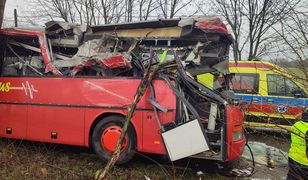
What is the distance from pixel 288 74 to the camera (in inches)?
145

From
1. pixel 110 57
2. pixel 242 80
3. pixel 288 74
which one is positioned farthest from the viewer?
pixel 242 80

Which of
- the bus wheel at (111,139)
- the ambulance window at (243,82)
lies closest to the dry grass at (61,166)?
the bus wheel at (111,139)

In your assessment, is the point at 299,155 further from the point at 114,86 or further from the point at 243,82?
the point at 243,82

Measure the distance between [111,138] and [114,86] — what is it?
99 centimetres

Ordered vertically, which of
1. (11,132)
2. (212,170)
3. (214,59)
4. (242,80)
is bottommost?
(212,170)

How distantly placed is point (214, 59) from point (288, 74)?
12.2ft

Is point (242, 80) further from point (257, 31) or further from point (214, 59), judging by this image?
point (257, 31)

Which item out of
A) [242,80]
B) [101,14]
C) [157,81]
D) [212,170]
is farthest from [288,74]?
[101,14]

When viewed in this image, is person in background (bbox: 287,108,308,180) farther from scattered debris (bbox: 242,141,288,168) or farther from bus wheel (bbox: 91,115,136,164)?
bus wheel (bbox: 91,115,136,164)

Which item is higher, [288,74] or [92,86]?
[288,74]

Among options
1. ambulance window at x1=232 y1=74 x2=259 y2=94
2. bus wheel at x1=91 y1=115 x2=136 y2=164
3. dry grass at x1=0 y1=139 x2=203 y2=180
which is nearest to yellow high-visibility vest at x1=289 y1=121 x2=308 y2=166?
dry grass at x1=0 y1=139 x2=203 y2=180

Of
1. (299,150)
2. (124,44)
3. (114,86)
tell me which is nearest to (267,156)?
(299,150)

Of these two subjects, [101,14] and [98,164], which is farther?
[101,14]

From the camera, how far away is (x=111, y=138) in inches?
283
